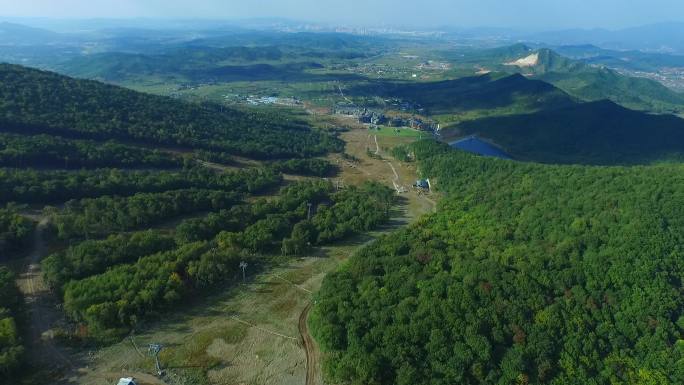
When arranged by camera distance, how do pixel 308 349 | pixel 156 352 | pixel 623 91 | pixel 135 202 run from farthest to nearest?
1. pixel 623 91
2. pixel 135 202
3. pixel 308 349
4. pixel 156 352

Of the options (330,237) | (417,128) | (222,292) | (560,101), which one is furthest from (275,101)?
(222,292)

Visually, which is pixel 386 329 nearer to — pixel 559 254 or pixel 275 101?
pixel 559 254

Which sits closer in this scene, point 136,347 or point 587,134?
point 136,347

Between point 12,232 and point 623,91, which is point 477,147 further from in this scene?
point 623,91

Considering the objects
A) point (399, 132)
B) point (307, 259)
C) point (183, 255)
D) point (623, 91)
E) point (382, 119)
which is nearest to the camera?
point (183, 255)

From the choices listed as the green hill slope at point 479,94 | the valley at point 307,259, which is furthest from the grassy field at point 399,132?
the green hill slope at point 479,94

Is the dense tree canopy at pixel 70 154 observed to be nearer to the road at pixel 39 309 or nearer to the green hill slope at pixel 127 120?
the green hill slope at pixel 127 120

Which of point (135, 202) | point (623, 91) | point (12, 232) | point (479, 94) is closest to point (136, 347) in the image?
point (12, 232)
